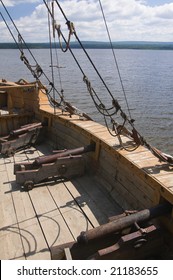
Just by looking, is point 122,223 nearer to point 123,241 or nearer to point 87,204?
point 123,241

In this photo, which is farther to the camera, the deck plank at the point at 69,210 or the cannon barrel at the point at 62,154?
the cannon barrel at the point at 62,154

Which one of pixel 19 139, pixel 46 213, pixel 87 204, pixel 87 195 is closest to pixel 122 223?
pixel 87 204

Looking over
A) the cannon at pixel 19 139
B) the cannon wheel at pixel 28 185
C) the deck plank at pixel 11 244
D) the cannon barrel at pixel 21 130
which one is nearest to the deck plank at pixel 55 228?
the deck plank at pixel 11 244

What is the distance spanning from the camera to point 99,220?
4.53 m

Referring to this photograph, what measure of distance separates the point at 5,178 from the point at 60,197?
4.56 feet

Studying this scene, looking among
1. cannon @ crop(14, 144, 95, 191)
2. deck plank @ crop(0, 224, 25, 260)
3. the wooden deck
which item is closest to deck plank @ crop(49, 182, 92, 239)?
the wooden deck

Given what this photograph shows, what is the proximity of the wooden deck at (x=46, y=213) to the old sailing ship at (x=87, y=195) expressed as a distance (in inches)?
0.5

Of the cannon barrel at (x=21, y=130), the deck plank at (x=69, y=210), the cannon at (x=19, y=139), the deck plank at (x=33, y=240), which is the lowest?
the deck plank at (x=33, y=240)

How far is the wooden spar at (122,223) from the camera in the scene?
345 cm

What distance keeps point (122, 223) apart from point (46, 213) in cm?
161

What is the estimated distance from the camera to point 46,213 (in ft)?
15.4

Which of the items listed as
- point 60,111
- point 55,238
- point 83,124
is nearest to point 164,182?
point 55,238

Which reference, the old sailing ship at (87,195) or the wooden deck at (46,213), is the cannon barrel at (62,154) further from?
the wooden deck at (46,213)

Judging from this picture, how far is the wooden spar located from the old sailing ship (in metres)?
0.01
